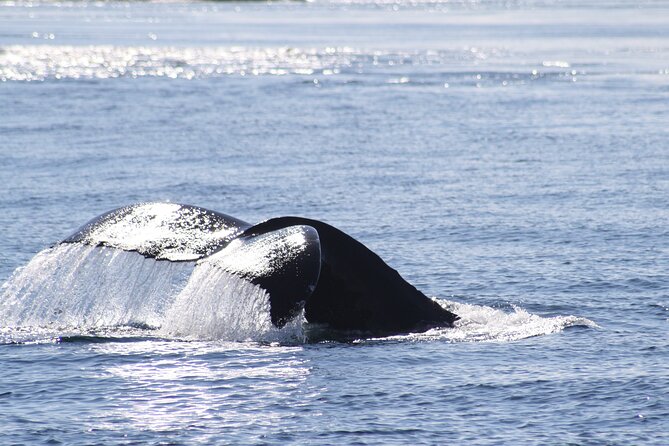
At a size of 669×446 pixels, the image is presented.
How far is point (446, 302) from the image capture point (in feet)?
39.6

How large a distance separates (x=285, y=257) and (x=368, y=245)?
639 centimetres

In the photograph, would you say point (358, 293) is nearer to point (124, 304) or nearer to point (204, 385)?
point (204, 385)

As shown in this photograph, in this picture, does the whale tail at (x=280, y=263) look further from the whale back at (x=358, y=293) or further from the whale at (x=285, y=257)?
the whale back at (x=358, y=293)

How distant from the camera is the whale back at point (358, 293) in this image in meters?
9.69

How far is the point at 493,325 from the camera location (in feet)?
37.0

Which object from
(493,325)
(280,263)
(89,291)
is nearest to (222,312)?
(280,263)

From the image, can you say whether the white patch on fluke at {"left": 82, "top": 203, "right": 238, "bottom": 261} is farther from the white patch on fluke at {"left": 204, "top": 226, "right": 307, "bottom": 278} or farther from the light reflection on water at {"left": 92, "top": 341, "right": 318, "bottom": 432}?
the light reflection on water at {"left": 92, "top": 341, "right": 318, "bottom": 432}

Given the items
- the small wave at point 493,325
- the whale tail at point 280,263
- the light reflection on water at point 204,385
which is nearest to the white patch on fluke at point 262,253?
the whale tail at point 280,263

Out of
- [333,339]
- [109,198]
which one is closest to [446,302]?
[333,339]

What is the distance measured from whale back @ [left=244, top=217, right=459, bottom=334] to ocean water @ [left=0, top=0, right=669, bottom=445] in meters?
0.16

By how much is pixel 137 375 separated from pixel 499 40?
5637 centimetres

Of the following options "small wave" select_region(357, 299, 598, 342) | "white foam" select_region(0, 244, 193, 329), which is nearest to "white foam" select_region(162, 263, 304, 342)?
"white foam" select_region(0, 244, 193, 329)

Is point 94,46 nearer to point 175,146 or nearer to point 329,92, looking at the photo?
point 329,92

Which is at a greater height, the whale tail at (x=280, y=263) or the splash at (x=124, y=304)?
the whale tail at (x=280, y=263)
